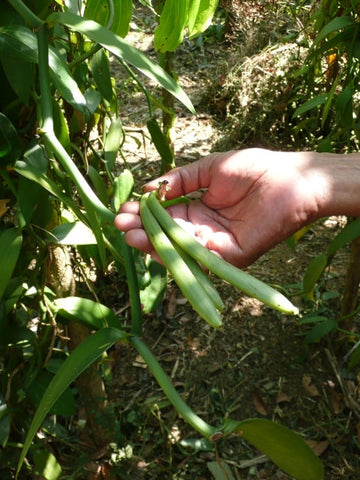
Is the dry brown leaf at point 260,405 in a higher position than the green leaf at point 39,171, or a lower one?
lower

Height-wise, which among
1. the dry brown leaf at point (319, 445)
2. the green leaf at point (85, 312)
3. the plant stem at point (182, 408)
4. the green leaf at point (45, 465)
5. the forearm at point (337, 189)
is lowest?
the dry brown leaf at point (319, 445)

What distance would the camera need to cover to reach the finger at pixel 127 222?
2.32 ft

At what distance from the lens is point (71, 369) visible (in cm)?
61

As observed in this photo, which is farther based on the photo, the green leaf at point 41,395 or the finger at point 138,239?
the green leaf at point 41,395

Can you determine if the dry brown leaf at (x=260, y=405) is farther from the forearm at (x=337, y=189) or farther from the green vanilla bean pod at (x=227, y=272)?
the green vanilla bean pod at (x=227, y=272)

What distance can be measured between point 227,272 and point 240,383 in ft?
3.09

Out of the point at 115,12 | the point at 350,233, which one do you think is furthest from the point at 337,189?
the point at 115,12

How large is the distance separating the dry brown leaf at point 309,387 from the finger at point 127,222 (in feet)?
2.99

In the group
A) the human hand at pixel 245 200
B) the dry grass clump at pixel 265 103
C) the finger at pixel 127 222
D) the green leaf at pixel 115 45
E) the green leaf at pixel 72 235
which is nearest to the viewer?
the green leaf at pixel 115 45

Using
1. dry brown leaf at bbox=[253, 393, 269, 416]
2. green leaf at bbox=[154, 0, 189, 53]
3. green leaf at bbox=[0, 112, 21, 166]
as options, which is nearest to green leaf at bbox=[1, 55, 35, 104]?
green leaf at bbox=[0, 112, 21, 166]

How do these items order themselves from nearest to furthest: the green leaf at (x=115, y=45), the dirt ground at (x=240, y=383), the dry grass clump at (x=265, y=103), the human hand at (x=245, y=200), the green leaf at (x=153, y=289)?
the green leaf at (x=115, y=45) < the human hand at (x=245, y=200) < the green leaf at (x=153, y=289) < the dirt ground at (x=240, y=383) < the dry grass clump at (x=265, y=103)

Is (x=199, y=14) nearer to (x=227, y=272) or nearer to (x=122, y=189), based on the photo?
(x=122, y=189)

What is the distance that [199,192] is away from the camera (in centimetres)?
110

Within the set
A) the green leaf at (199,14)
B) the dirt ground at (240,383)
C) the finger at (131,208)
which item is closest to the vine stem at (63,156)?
the finger at (131,208)
